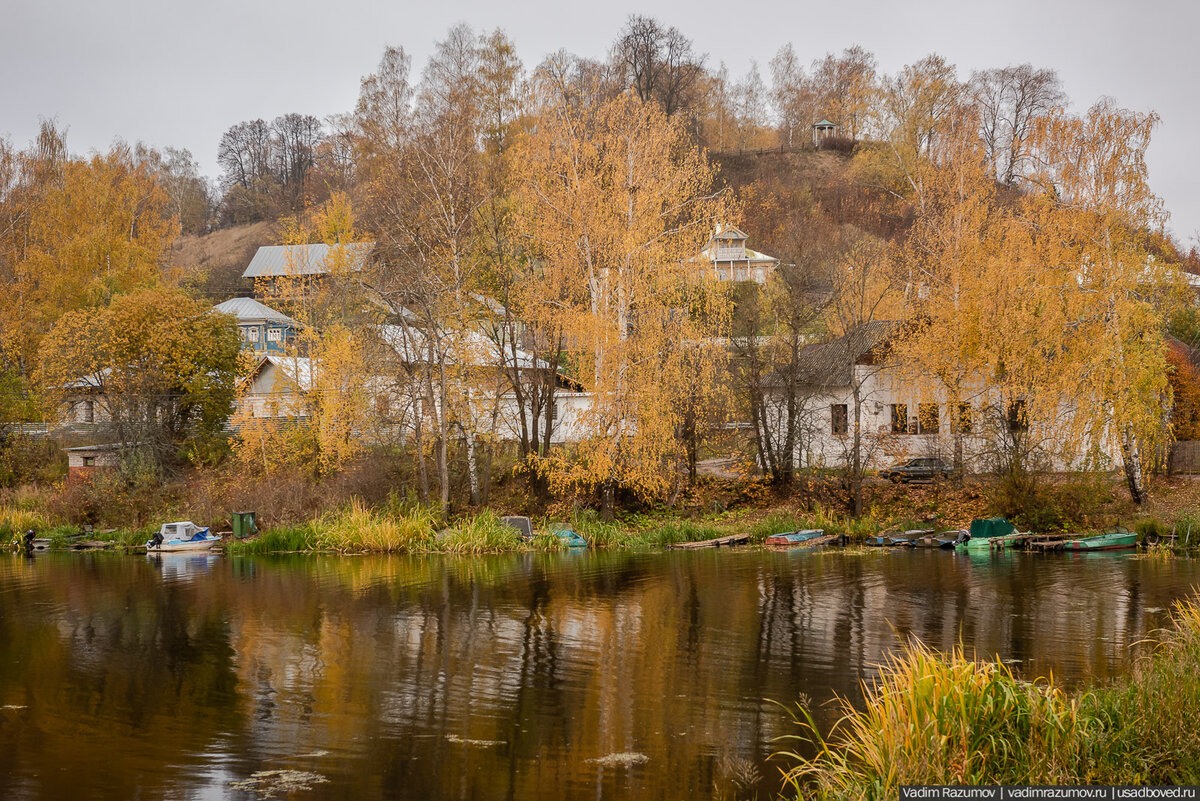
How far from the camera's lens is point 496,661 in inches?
558

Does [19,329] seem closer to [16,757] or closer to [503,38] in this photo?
[503,38]

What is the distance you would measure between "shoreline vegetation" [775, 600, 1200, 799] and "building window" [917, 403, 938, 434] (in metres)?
26.2

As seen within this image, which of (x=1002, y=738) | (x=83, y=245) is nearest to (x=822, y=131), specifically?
(x=83, y=245)

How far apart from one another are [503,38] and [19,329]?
30.8 metres

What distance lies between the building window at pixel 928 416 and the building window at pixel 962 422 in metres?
0.77

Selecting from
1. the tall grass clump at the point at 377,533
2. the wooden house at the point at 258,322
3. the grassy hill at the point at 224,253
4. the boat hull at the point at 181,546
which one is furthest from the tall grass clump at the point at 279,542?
the grassy hill at the point at 224,253

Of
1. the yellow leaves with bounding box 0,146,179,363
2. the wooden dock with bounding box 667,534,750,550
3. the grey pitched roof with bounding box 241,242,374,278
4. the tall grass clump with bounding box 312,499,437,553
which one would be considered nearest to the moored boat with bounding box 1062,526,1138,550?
the wooden dock with bounding box 667,534,750,550

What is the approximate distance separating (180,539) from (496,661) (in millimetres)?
22300

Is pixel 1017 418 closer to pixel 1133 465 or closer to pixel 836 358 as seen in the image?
pixel 1133 465

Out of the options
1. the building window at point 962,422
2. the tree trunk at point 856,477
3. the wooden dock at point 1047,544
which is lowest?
the wooden dock at point 1047,544

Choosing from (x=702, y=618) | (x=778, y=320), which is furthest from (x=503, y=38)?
(x=702, y=618)

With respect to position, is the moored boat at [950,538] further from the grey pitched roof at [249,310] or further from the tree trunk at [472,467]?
the grey pitched roof at [249,310]

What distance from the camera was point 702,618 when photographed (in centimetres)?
1747

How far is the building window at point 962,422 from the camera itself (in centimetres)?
3228
